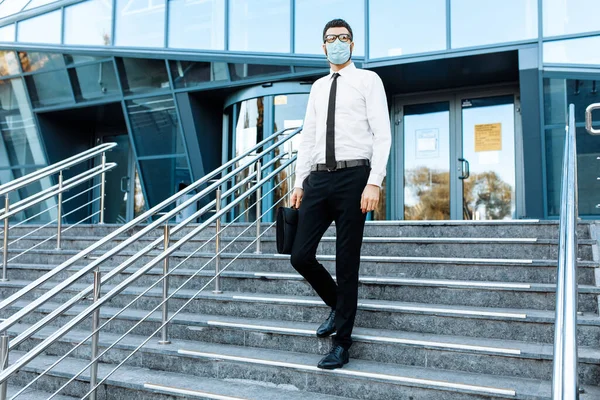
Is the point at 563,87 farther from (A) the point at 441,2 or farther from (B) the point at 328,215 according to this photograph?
(B) the point at 328,215

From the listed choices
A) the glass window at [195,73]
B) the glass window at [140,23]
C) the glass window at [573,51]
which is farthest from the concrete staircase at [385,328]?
the glass window at [140,23]

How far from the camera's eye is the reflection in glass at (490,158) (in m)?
8.44

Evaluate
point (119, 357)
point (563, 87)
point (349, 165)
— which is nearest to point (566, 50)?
point (563, 87)

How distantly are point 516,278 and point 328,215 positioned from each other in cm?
143

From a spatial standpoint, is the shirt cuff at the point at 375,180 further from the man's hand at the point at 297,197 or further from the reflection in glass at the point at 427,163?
the reflection in glass at the point at 427,163

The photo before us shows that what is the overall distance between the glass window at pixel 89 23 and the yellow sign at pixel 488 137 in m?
6.82

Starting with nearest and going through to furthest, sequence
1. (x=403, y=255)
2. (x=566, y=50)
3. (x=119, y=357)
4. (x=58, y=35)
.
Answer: (x=119, y=357), (x=403, y=255), (x=566, y=50), (x=58, y=35)

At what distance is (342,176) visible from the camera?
3.03 metres

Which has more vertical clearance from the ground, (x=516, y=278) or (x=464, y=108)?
(x=464, y=108)

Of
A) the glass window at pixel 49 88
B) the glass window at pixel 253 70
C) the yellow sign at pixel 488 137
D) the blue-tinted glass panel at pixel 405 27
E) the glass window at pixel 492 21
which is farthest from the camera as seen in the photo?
the glass window at pixel 49 88

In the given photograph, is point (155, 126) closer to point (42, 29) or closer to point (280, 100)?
point (280, 100)

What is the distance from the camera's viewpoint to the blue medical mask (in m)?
3.15

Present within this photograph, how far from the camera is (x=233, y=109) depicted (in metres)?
9.70

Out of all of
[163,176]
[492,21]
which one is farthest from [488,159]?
[163,176]
